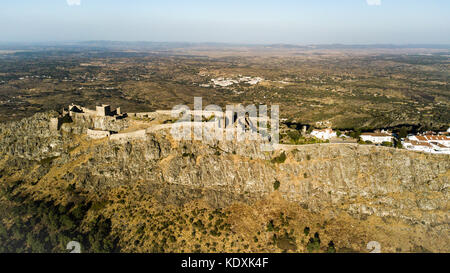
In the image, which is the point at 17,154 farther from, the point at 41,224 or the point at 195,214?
the point at 195,214

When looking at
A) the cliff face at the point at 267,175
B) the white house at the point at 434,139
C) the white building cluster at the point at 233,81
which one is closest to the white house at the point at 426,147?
the white house at the point at 434,139

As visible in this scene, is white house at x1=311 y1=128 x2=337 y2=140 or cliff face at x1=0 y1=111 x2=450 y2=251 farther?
white house at x1=311 y1=128 x2=337 y2=140

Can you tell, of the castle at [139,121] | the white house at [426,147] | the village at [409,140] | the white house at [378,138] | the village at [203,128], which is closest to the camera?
the white house at [426,147]

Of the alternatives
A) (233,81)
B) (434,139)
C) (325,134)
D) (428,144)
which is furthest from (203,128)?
(233,81)

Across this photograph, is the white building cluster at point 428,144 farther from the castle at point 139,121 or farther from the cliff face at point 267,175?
the castle at point 139,121

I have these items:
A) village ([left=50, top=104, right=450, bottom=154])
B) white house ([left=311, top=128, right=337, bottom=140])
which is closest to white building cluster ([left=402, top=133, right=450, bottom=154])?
village ([left=50, top=104, right=450, bottom=154])

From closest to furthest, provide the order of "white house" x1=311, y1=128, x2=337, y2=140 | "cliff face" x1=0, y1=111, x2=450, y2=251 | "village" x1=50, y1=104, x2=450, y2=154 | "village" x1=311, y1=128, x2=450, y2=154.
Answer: "cliff face" x1=0, y1=111, x2=450, y2=251 < "village" x1=311, y1=128, x2=450, y2=154 < "village" x1=50, y1=104, x2=450, y2=154 < "white house" x1=311, y1=128, x2=337, y2=140

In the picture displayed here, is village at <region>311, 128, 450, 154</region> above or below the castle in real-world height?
below

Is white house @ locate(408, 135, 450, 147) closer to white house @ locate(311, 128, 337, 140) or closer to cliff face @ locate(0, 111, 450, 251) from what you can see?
cliff face @ locate(0, 111, 450, 251)

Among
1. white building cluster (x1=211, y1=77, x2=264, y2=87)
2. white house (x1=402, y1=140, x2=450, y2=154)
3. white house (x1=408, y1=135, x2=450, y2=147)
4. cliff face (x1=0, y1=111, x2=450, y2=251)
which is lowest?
cliff face (x1=0, y1=111, x2=450, y2=251)

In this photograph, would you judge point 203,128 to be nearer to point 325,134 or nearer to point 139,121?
point 139,121
